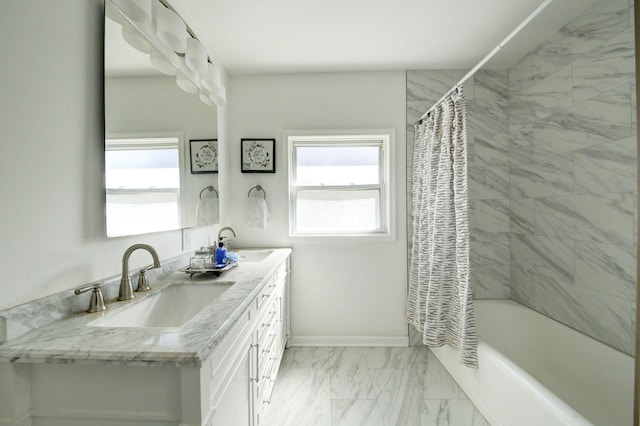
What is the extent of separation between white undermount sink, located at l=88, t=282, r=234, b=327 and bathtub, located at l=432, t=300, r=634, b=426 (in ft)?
4.84

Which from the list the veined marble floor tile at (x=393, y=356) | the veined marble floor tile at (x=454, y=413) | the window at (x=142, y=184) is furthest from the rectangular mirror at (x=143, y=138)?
the veined marble floor tile at (x=454, y=413)

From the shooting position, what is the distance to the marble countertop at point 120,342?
68 cm

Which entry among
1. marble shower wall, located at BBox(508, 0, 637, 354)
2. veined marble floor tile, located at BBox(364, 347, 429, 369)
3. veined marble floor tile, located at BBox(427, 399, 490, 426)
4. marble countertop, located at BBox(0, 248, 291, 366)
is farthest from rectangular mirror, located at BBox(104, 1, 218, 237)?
marble shower wall, located at BBox(508, 0, 637, 354)

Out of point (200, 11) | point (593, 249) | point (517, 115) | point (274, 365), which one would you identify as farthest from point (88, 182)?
point (517, 115)

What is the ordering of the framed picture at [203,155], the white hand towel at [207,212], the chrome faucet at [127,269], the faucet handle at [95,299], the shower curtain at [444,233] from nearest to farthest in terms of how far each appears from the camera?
the faucet handle at [95,299] → the chrome faucet at [127,269] → the shower curtain at [444,233] → the framed picture at [203,155] → the white hand towel at [207,212]

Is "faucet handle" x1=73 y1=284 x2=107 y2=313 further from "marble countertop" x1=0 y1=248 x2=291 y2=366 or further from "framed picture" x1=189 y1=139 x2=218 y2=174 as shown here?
"framed picture" x1=189 y1=139 x2=218 y2=174

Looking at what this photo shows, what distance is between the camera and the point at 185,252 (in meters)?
1.72

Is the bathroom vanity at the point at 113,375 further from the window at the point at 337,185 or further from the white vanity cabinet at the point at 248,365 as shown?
the window at the point at 337,185

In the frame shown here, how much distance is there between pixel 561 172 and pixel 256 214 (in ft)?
7.56

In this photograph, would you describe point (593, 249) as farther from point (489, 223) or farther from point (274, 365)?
point (274, 365)

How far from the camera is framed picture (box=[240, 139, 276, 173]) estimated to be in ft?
7.93

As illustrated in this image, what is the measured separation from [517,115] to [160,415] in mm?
2943

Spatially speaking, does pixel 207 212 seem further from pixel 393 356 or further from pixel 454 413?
pixel 454 413

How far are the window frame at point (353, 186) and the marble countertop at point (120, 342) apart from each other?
60.1 inches
